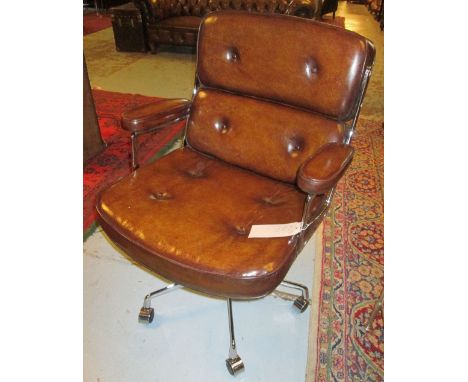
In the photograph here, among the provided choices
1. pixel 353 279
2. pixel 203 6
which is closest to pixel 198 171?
pixel 353 279

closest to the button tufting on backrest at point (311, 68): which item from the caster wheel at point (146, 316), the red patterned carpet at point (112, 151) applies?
the caster wheel at point (146, 316)

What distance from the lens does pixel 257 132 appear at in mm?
1413

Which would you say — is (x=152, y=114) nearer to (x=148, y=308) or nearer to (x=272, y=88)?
(x=272, y=88)

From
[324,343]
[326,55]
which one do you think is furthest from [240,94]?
[324,343]

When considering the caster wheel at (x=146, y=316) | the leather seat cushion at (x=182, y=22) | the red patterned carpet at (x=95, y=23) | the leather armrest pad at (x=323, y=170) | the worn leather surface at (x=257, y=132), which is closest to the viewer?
the leather armrest pad at (x=323, y=170)

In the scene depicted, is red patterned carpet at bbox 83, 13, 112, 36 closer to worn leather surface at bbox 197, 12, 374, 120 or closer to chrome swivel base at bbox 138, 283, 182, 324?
worn leather surface at bbox 197, 12, 374, 120

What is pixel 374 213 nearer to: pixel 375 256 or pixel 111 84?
pixel 375 256

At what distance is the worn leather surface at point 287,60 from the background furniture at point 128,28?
3458mm

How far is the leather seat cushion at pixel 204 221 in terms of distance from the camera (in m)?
1.01

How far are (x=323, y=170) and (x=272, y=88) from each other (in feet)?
1.70

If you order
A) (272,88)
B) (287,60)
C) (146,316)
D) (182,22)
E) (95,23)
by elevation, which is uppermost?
(287,60)

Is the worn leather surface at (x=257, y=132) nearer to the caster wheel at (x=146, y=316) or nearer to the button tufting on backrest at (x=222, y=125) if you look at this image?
the button tufting on backrest at (x=222, y=125)

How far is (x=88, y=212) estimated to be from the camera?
197 centimetres

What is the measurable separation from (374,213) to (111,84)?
2824 millimetres
